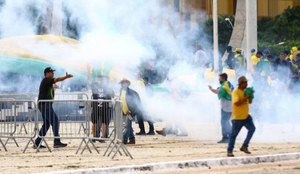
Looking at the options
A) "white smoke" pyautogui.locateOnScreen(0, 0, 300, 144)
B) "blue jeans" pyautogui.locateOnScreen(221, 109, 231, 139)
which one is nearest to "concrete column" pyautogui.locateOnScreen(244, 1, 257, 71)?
"white smoke" pyautogui.locateOnScreen(0, 0, 300, 144)

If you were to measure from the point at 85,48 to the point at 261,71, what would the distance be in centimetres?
570

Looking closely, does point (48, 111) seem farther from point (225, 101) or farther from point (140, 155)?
point (225, 101)

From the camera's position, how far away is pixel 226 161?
68.6 ft

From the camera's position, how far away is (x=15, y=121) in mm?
24297

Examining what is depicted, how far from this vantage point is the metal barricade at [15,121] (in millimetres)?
24328

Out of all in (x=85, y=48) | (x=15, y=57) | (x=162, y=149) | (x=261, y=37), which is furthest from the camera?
(x=261, y=37)

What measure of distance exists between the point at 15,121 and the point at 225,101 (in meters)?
4.76

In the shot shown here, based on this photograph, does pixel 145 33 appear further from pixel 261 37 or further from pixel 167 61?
pixel 261 37

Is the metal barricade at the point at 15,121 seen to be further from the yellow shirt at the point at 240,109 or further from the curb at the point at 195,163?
the curb at the point at 195,163

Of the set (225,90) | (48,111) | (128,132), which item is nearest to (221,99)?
(225,90)

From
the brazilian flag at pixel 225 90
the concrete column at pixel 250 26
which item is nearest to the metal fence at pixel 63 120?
the brazilian flag at pixel 225 90

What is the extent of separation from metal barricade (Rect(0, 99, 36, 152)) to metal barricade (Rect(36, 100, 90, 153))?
24 cm

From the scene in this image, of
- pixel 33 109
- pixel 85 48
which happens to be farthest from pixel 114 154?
pixel 85 48

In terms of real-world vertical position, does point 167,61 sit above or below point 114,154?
above
